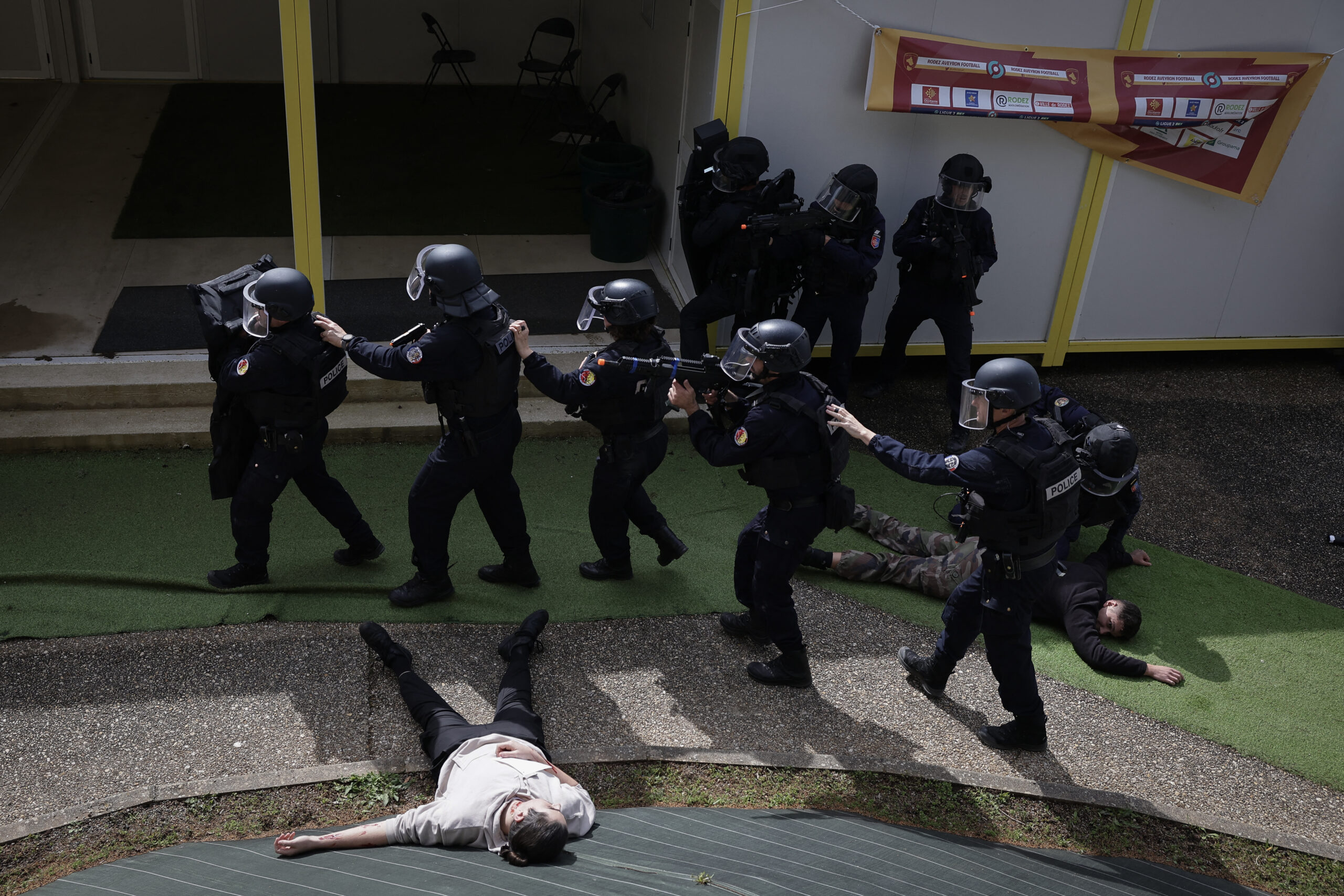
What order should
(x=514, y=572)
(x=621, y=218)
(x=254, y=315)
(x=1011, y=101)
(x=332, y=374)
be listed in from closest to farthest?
1. (x=254, y=315)
2. (x=332, y=374)
3. (x=514, y=572)
4. (x=1011, y=101)
5. (x=621, y=218)

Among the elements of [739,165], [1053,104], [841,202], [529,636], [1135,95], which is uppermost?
[1135,95]

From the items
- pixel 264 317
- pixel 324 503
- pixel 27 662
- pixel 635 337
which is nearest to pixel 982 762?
pixel 635 337

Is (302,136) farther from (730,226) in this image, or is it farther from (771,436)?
(771,436)

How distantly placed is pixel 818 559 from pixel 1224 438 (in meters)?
3.98

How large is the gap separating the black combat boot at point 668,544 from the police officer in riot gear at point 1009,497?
4.77 ft

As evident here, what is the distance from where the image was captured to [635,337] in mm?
5422

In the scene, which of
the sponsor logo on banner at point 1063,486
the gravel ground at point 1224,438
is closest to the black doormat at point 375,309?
the gravel ground at point 1224,438

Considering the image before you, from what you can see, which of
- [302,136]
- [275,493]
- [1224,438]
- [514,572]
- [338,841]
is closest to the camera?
[338,841]

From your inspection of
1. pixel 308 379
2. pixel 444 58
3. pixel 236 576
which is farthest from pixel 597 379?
pixel 444 58

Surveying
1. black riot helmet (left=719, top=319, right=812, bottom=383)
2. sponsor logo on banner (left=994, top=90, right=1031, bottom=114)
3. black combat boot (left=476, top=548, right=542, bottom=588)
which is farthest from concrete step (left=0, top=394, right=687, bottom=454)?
sponsor logo on banner (left=994, top=90, right=1031, bottom=114)

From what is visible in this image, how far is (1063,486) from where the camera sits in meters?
4.73

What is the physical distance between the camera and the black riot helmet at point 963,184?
720cm

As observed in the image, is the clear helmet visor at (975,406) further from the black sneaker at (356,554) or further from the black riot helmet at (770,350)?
the black sneaker at (356,554)

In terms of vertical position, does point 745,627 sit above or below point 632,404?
below
